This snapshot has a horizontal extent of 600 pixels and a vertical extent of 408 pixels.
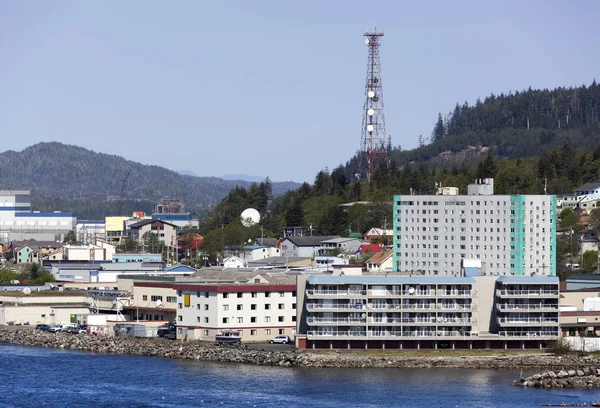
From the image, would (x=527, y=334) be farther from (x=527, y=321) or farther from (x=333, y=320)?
(x=333, y=320)

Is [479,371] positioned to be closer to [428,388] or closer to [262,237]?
[428,388]

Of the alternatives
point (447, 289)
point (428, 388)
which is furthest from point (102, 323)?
point (428, 388)

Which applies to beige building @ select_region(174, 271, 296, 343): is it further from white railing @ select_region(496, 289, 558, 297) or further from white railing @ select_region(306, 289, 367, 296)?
white railing @ select_region(496, 289, 558, 297)

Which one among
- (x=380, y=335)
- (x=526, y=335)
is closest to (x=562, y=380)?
(x=526, y=335)

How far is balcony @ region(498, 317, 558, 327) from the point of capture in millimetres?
38406

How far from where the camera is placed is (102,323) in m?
45.7

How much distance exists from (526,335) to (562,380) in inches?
183

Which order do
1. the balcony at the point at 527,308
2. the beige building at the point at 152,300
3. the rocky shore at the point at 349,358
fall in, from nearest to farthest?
the rocky shore at the point at 349,358 → the balcony at the point at 527,308 → the beige building at the point at 152,300

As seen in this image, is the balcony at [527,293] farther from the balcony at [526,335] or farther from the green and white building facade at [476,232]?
the green and white building facade at [476,232]

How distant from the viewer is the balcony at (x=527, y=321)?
1512 inches

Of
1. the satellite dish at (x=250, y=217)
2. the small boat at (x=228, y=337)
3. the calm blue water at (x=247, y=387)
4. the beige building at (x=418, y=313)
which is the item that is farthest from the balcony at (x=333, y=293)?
the satellite dish at (x=250, y=217)

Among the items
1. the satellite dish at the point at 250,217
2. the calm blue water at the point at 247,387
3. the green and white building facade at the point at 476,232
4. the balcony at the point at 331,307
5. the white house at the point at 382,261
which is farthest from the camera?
the satellite dish at the point at 250,217

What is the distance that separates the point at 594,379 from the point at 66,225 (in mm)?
78311

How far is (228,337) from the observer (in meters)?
40.5
